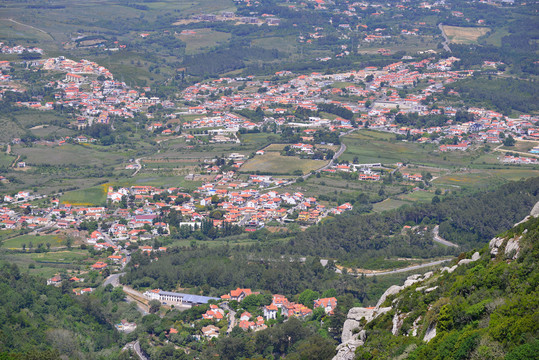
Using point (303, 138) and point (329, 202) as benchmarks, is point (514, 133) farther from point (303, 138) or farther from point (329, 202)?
point (329, 202)

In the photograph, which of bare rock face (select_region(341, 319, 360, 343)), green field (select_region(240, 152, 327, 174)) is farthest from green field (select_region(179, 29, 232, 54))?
bare rock face (select_region(341, 319, 360, 343))

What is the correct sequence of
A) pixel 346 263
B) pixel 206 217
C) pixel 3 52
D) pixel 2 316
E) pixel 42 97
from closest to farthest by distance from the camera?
pixel 2 316 → pixel 346 263 → pixel 206 217 → pixel 42 97 → pixel 3 52

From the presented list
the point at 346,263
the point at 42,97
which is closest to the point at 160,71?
the point at 42,97

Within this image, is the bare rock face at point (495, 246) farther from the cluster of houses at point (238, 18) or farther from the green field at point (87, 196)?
the cluster of houses at point (238, 18)

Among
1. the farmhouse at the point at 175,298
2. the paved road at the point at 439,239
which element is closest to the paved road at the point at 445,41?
the paved road at the point at 439,239

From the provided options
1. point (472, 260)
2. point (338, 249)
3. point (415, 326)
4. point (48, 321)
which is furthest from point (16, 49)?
point (415, 326)

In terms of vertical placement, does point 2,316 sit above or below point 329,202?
above

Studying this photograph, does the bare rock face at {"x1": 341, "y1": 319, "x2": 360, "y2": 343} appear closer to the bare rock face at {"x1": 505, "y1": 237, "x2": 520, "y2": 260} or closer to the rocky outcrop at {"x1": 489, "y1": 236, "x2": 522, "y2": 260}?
the rocky outcrop at {"x1": 489, "y1": 236, "x2": 522, "y2": 260}

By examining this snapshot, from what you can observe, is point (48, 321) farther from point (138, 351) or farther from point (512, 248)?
point (512, 248)

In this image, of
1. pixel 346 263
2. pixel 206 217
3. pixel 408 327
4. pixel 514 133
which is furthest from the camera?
pixel 514 133
